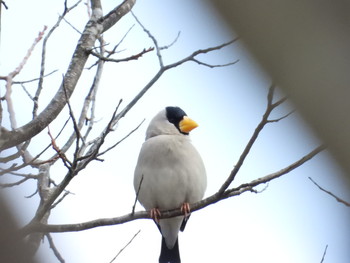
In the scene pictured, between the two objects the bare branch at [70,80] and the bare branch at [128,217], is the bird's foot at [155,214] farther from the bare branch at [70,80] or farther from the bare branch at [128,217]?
the bare branch at [70,80]

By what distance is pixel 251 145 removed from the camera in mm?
2049

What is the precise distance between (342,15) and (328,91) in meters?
0.07

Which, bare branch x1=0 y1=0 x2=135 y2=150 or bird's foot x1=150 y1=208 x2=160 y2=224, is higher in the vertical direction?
bare branch x1=0 y1=0 x2=135 y2=150

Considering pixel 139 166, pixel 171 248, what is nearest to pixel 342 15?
pixel 139 166

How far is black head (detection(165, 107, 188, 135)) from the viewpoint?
13.8 ft

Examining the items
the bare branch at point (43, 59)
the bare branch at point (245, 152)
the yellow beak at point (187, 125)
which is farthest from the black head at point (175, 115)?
the bare branch at point (245, 152)

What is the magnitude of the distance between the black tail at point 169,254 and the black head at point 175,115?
0.92m

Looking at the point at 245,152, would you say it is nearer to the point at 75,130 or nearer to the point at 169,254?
the point at 75,130

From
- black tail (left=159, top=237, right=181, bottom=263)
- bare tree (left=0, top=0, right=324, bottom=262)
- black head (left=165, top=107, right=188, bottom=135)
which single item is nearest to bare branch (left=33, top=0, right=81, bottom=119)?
bare tree (left=0, top=0, right=324, bottom=262)

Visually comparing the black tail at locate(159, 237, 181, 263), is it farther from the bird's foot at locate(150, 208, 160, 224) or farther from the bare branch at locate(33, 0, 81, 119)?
the bare branch at locate(33, 0, 81, 119)

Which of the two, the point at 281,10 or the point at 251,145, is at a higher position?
the point at 281,10

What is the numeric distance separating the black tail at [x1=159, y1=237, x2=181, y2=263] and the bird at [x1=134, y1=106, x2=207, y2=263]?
0.32 feet

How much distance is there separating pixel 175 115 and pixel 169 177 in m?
0.87

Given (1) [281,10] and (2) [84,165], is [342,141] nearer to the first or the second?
(1) [281,10]
